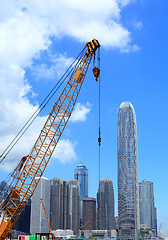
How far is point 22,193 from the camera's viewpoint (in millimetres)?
74188

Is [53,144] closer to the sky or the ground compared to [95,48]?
closer to the ground

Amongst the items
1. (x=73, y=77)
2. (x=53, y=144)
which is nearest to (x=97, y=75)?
(x=73, y=77)

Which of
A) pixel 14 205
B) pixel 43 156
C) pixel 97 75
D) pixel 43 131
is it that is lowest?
pixel 14 205

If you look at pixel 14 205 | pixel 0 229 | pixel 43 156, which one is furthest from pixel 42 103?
pixel 0 229

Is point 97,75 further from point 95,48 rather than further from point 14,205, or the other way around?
point 14,205

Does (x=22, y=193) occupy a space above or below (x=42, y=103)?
below

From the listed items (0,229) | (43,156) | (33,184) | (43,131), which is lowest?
(0,229)

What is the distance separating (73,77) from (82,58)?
5.44 meters

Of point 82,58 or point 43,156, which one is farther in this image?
point 82,58

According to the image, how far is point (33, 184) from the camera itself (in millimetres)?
74062

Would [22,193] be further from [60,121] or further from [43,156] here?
[60,121]

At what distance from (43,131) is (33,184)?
1179 centimetres

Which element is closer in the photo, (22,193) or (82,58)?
(22,193)

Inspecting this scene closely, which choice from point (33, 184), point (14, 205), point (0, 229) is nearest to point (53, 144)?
point (33, 184)
